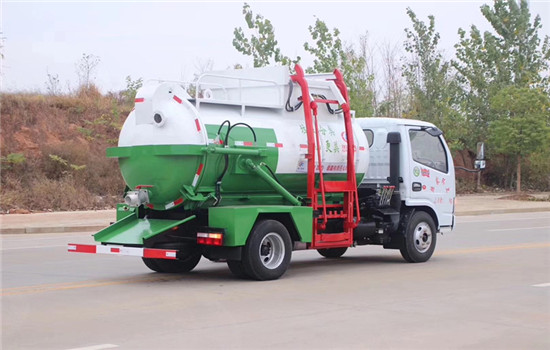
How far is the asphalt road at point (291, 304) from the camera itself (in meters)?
7.63

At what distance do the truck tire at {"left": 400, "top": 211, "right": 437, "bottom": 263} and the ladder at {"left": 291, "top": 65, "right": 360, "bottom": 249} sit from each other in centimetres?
108

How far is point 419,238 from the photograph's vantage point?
1418 cm

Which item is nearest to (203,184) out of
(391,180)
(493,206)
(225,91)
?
(225,91)

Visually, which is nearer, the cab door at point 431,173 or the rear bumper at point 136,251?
the rear bumper at point 136,251

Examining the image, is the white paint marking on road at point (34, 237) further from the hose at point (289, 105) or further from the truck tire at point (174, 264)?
the hose at point (289, 105)

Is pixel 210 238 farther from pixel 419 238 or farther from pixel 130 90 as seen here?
pixel 130 90

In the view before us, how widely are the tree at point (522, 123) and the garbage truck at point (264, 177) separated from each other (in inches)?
907

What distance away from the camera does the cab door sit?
46.8ft

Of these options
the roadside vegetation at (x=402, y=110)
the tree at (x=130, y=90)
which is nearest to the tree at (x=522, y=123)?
the roadside vegetation at (x=402, y=110)

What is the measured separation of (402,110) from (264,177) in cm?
3255

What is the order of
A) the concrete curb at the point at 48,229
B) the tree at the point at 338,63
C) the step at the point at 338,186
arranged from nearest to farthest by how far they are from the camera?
the step at the point at 338,186, the concrete curb at the point at 48,229, the tree at the point at 338,63

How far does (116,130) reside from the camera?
33.4 meters

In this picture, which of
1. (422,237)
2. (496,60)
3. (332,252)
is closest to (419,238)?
(422,237)

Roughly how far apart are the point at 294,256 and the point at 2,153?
1752cm
